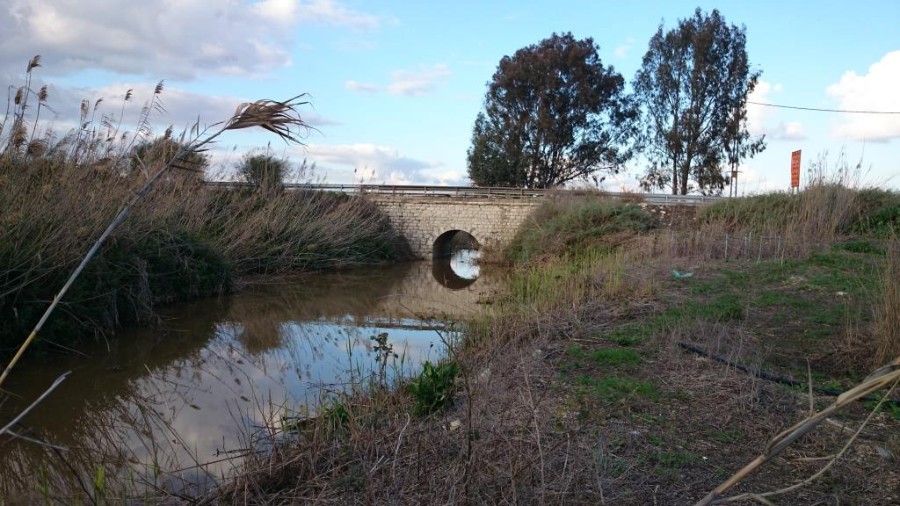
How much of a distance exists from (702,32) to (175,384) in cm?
3037

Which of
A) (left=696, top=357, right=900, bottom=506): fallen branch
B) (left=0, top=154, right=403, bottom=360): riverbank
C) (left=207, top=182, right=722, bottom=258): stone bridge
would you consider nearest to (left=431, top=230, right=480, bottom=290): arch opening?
(left=207, top=182, right=722, bottom=258): stone bridge

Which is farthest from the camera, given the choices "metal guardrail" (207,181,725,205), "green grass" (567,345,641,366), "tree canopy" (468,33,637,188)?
"tree canopy" (468,33,637,188)

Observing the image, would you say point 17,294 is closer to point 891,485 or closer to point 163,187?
point 163,187

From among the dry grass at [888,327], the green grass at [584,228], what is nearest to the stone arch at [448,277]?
the green grass at [584,228]

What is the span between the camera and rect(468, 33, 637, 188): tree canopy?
34156mm

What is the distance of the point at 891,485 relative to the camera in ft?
10.2

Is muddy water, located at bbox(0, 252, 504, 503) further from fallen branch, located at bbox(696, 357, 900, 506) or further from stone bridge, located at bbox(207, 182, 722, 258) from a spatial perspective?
stone bridge, located at bbox(207, 182, 722, 258)

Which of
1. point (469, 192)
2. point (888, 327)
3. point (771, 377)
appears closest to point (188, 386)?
point (771, 377)

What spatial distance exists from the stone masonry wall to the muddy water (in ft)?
41.9

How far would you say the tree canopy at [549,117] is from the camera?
1345 inches

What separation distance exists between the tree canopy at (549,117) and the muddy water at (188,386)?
76.2 feet

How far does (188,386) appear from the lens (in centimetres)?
665

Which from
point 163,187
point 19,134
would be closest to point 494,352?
point 19,134

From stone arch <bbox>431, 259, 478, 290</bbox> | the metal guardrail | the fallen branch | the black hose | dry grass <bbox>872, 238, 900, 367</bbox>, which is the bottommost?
stone arch <bbox>431, 259, 478, 290</bbox>
